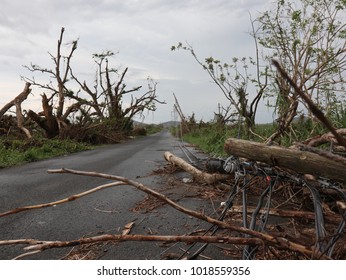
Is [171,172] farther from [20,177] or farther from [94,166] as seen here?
[20,177]

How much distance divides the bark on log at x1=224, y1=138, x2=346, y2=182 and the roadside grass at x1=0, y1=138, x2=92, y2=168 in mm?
5813

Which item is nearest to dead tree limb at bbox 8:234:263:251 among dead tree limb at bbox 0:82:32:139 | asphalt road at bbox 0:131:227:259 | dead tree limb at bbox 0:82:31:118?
asphalt road at bbox 0:131:227:259

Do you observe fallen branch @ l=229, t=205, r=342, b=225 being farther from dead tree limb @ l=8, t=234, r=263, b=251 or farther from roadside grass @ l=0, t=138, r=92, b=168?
roadside grass @ l=0, t=138, r=92, b=168

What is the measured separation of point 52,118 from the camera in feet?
40.9

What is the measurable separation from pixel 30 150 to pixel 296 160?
7484 mm

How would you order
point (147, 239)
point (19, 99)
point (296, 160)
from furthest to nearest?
point (19, 99), point (296, 160), point (147, 239)

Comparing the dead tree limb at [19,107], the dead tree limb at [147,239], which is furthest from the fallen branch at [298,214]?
the dead tree limb at [19,107]

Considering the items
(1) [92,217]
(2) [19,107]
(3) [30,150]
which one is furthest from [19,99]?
(1) [92,217]

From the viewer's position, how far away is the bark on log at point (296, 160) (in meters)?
1.79

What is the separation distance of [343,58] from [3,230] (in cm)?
586

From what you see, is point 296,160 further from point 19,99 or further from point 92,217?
point 19,99

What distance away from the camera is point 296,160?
192 centimetres

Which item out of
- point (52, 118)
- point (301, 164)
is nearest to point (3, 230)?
point (301, 164)

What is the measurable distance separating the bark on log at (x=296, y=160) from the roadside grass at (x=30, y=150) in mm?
5813
